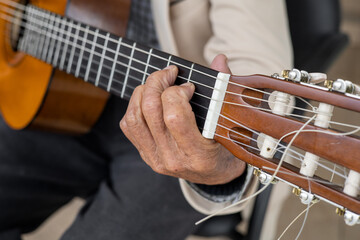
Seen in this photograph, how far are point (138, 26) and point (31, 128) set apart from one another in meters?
0.32

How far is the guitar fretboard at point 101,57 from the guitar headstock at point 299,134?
5cm

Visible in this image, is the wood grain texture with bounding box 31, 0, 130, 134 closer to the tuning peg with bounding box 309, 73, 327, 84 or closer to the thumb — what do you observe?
the thumb

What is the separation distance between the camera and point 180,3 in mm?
721

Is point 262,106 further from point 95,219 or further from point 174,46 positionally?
point 95,219

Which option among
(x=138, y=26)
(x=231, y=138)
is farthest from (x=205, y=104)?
(x=138, y=26)

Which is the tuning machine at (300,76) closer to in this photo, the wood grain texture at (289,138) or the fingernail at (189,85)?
the wood grain texture at (289,138)

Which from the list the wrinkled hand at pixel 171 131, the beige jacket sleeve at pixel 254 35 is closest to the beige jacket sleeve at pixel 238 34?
the beige jacket sleeve at pixel 254 35

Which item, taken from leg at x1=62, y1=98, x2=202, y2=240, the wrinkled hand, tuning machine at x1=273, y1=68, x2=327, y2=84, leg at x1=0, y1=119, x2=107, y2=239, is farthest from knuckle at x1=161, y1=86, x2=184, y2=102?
leg at x1=0, y1=119, x2=107, y2=239

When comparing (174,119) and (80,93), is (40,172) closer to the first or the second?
(80,93)

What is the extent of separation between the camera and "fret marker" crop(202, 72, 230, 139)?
45 centimetres

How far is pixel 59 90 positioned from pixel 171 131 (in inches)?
16.2

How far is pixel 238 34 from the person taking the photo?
0.67 meters

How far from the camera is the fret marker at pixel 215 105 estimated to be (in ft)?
1.49

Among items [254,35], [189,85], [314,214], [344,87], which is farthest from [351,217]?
[314,214]
